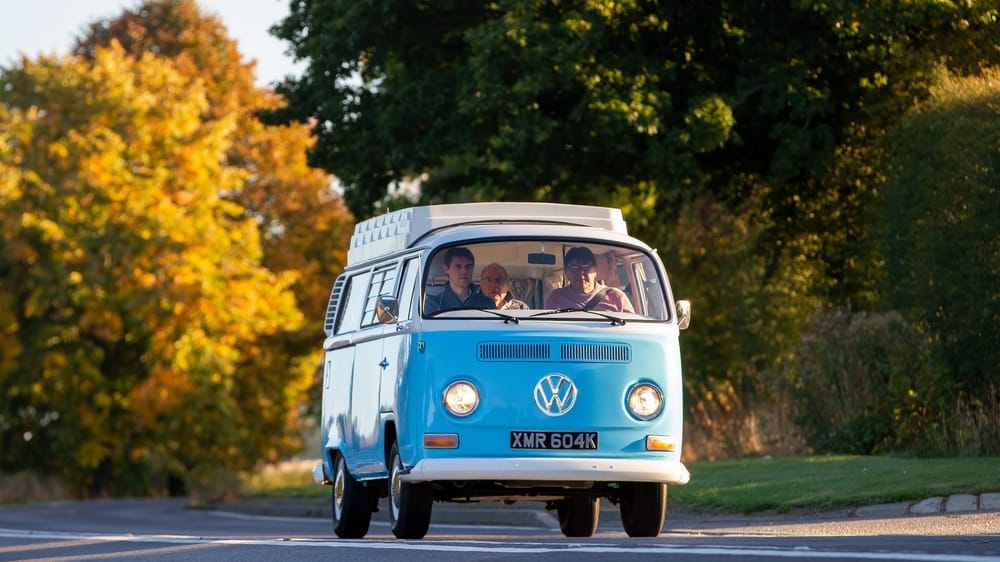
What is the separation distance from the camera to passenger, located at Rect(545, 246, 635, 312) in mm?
13516

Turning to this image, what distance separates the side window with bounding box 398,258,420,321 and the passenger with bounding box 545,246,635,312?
977mm

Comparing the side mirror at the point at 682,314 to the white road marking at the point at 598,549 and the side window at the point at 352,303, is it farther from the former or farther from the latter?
the side window at the point at 352,303

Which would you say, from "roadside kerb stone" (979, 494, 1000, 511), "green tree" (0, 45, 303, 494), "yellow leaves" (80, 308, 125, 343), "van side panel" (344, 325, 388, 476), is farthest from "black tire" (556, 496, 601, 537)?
"yellow leaves" (80, 308, 125, 343)

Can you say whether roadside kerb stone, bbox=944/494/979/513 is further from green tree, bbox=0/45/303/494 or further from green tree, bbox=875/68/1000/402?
green tree, bbox=0/45/303/494

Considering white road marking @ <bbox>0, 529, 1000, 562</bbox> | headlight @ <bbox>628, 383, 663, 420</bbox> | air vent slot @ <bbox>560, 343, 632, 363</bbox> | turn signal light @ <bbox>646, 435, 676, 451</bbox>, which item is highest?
air vent slot @ <bbox>560, 343, 632, 363</bbox>

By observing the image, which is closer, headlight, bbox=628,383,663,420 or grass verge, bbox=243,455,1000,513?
headlight, bbox=628,383,663,420

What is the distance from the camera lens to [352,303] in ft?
52.7

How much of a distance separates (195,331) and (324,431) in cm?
2539

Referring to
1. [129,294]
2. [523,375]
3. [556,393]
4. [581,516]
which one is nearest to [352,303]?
[581,516]

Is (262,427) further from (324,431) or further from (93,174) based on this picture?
(324,431)

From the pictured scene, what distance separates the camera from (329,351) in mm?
16781

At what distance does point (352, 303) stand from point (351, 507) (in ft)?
5.87

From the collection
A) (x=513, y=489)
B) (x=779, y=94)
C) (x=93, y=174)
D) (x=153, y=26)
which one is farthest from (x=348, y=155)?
(x=153, y=26)

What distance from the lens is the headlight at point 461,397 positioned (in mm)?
12953
